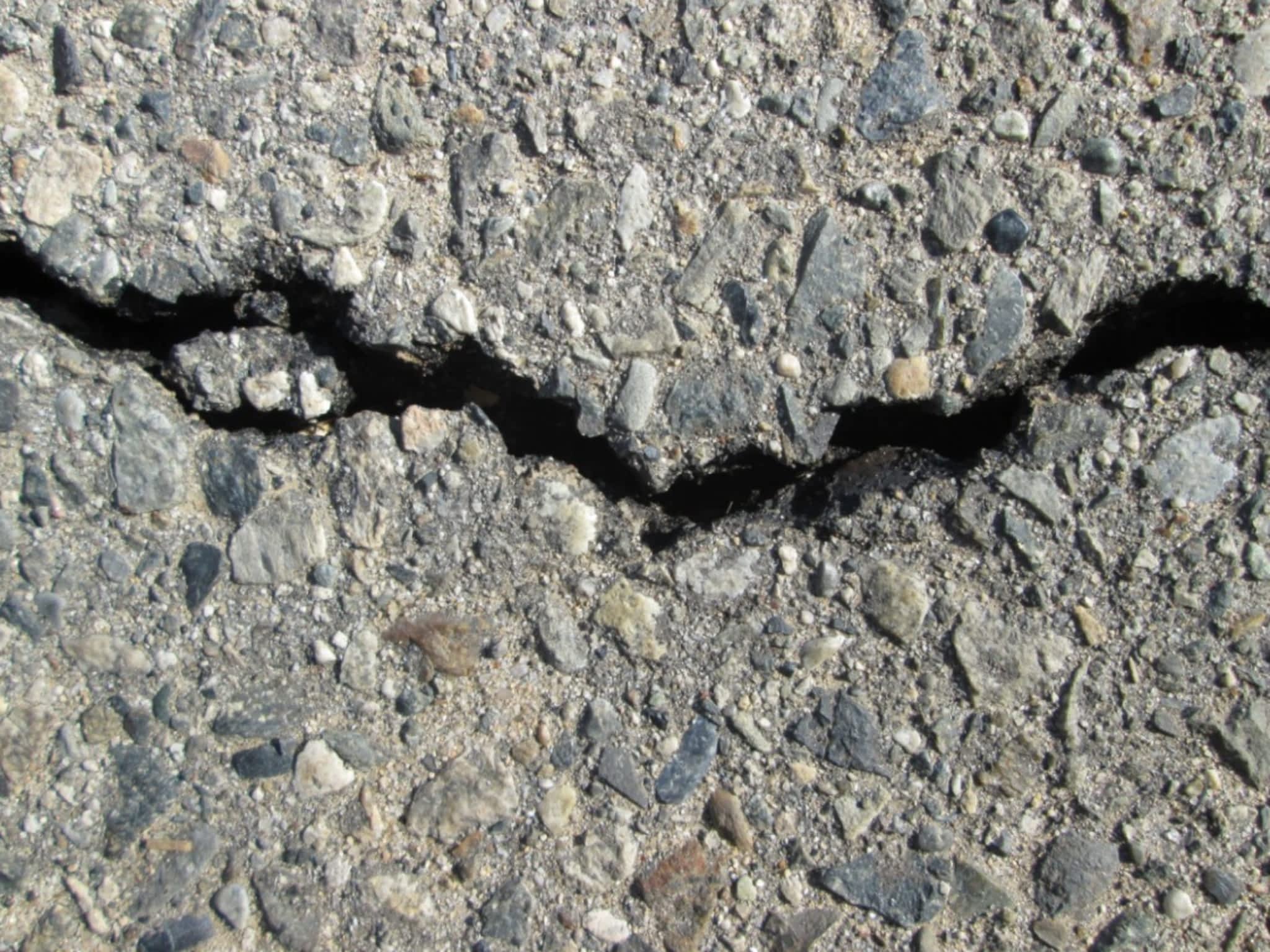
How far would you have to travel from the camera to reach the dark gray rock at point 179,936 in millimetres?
1619

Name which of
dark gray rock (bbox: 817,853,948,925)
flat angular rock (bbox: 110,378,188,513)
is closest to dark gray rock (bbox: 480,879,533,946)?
dark gray rock (bbox: 817,853,948,925)

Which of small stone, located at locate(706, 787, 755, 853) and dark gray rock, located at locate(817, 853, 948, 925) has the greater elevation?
dark gray rock, located at locate(817, 853, 948, 925)

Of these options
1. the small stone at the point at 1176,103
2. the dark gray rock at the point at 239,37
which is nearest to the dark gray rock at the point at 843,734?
the small stone at the point at 1176,103

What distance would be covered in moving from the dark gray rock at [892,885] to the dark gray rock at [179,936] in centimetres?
91

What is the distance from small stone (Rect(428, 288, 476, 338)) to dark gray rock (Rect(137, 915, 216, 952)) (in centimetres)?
97

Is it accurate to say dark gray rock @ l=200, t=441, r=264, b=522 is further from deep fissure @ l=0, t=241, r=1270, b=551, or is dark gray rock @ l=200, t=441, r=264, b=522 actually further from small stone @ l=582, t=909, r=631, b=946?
small stone @ l=582, t=909, r=631, b=946

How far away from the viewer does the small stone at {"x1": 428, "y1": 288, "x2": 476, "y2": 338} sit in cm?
175

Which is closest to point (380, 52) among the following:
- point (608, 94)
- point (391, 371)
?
point (608, 94)

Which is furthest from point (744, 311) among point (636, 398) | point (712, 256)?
point (636, 398)

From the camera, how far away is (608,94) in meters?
1.79

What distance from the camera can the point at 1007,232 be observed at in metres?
1.71

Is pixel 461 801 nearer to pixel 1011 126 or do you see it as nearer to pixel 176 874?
pixel 176 874

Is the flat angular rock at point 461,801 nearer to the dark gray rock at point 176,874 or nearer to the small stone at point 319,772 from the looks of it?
the small stone at point 319,772

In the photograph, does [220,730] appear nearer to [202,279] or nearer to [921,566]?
[202,279]
